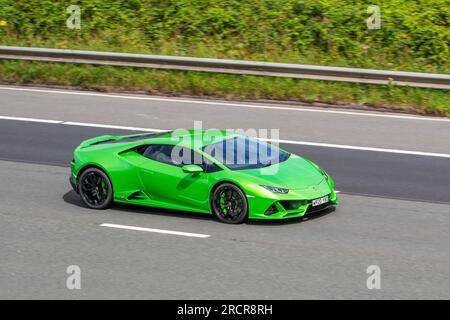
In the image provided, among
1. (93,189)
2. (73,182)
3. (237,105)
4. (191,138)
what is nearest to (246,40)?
(237,105)

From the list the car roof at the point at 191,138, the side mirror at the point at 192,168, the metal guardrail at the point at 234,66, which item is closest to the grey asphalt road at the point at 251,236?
the side mirror at the point at 192,168

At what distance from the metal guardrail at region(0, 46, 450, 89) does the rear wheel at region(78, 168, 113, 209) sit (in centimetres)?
787

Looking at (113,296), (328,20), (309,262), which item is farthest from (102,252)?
(328,20)

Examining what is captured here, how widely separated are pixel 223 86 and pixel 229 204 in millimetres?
8513

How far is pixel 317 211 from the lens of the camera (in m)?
13.1

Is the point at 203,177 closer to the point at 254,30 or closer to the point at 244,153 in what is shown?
the point at 244,153

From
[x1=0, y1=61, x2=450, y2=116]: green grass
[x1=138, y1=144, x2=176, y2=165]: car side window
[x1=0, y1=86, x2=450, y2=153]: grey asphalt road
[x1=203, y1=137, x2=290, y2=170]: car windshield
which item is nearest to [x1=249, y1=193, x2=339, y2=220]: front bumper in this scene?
[x1=203, y1=137, x2=290, y2=170]: car windshield

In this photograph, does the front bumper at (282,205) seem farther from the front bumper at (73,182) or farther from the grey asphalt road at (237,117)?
the grey asphalt road at (237,117)

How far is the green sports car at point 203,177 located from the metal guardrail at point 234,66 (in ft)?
22.3

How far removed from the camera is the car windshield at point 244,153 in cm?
1320

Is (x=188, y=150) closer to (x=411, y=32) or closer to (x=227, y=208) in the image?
(x=227, y=208)

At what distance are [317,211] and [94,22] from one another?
12959 mm

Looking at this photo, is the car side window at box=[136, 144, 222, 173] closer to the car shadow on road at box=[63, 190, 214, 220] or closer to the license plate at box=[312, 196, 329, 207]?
the car shadow on road at box=[63, 190, 214, 220]

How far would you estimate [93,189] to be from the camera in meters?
13.9
